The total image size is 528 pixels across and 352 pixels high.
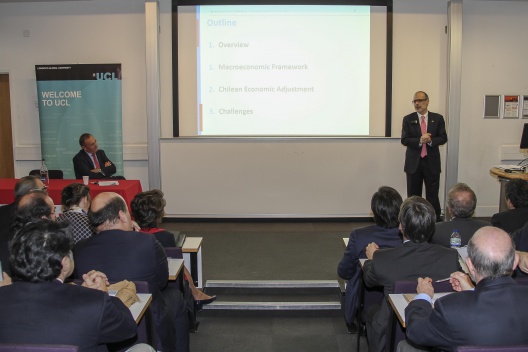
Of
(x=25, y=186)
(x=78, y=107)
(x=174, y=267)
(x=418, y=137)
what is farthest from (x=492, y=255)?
(x=78, y=107)

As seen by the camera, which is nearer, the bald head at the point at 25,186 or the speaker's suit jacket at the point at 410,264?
the speaker's suit jacket at the point at 410,264

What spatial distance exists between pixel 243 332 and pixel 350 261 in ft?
3.37

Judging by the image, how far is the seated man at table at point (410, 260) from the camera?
8.62ft

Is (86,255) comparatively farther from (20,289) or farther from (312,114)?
(312,114)

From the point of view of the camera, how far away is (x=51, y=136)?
23.5 ft

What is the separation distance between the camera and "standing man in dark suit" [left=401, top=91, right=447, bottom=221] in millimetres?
6383

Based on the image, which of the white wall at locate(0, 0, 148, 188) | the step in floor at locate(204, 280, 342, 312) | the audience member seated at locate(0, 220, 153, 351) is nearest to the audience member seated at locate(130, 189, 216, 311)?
the step in floor at locate(204, 280, 342, 312)

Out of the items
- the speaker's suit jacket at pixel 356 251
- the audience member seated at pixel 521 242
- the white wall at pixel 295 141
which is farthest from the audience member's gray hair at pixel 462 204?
the white wall at pixel 295 141

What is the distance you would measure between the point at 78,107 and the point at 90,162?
1.28 m

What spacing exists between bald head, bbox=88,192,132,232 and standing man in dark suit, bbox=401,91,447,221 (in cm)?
446

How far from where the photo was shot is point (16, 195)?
397 cm

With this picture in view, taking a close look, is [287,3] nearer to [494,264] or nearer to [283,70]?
[283,70]

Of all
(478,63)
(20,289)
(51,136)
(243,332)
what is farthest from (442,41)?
(20,289)

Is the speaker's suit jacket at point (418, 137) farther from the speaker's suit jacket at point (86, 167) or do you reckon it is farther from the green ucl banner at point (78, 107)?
the green ucl banner at point (78, 107)
